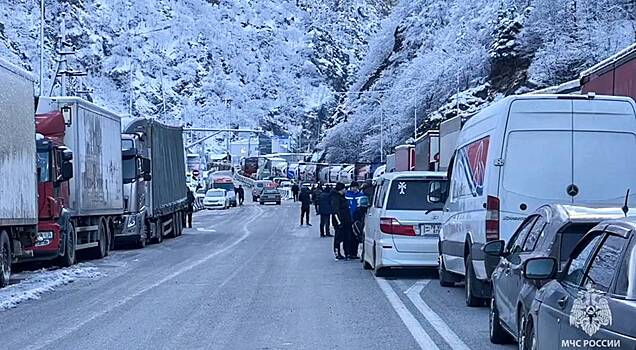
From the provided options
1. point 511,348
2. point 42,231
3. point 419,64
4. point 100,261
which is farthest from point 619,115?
point 419,64

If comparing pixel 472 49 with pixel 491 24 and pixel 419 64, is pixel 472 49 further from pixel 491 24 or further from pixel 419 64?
pixel 419 64

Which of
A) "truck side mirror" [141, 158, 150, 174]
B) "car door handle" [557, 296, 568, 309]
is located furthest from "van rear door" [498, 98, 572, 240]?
"truck side mirror" [141, 158, 150, 174]

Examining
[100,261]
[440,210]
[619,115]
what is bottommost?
[100,261]

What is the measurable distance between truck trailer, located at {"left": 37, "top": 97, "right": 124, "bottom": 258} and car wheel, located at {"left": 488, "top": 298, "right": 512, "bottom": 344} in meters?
13.8

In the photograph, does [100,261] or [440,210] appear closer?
[440,210]

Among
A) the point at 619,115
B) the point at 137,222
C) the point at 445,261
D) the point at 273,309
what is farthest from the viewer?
the point at 137,222

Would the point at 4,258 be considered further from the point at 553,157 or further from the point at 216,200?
the point at 216,200

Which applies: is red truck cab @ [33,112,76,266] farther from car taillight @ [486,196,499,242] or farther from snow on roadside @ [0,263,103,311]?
car taillight @ [486,196,499,242]

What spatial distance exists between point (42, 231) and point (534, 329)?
14.6 meters

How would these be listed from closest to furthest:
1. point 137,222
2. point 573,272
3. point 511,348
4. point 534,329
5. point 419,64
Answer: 1. point 573,272
2. point 534,329
3. point 511,348
4. point 137,222
5. point 419,64

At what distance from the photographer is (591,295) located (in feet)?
20.7

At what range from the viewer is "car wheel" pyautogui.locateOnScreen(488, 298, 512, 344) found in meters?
10.3

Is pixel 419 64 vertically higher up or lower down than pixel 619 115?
higher up

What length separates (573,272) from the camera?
7.22 m
